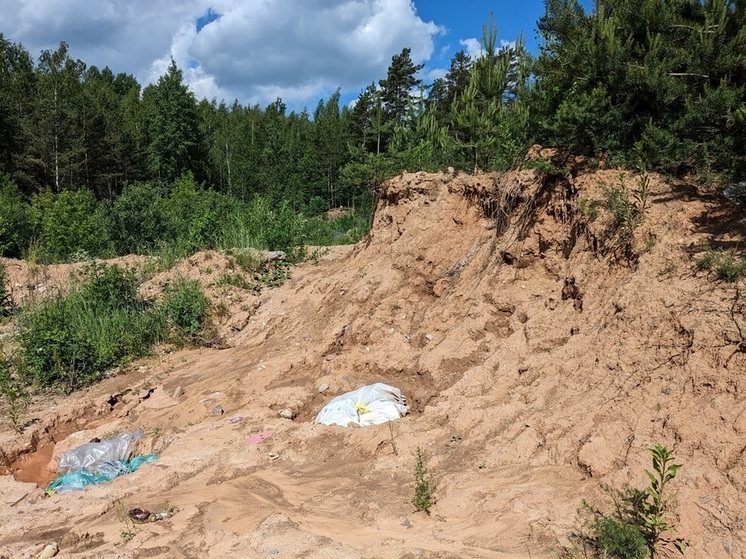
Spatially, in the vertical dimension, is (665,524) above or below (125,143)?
below

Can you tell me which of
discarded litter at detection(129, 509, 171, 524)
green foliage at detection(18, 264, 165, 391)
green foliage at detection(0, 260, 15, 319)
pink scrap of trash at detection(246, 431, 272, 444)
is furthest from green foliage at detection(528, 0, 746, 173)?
green foliage at detection(0, 260, 15, 319)

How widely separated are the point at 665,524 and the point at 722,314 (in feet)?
5.61

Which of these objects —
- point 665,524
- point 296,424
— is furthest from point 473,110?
point 665,524

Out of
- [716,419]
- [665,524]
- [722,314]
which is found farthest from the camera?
[722,314]

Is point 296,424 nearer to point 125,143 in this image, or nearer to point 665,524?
point 665,524

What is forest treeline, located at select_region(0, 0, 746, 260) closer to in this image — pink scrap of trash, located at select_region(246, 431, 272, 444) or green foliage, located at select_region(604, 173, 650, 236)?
green foliage, located at select_region(604, 173, 650, 236)

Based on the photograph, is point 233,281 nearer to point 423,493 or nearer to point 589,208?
point 589,208

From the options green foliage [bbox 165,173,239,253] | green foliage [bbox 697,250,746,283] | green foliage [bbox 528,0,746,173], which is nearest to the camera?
green foliage [bbox 697,250,746,283]

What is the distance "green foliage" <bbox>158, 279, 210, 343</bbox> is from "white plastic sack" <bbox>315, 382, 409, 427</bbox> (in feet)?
15.0

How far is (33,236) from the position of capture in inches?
552

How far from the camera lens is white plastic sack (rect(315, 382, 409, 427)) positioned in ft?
Result: 17.4

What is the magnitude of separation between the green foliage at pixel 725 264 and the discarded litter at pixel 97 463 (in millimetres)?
5435

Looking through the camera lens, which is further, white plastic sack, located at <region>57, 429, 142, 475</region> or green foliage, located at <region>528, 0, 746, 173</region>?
white plastic sack, located at <region>57, 429, 142, 475</region>

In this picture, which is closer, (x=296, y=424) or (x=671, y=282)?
(x=671, y=282)
